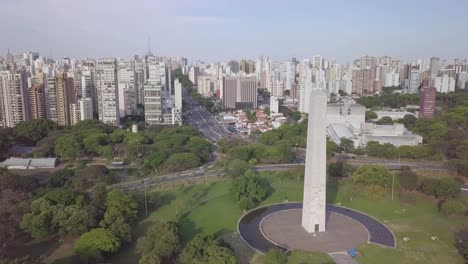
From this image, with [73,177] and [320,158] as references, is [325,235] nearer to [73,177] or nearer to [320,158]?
[320,158]

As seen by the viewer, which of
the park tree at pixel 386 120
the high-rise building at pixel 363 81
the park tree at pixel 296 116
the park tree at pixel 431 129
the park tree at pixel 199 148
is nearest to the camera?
the park tree at pixel 199 148

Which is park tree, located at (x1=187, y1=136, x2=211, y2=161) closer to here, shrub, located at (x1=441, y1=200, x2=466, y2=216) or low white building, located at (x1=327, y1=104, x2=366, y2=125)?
low white building, located at (x1=327, y1=104, x2=366, y2=125)

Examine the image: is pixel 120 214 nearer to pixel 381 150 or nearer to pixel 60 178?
pixel 60 178

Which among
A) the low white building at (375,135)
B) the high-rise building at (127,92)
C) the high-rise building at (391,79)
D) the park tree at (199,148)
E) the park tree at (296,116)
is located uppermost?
the high-rise building at (391,79)

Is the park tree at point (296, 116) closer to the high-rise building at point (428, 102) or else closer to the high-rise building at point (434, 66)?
the high-rise building at point (428, 102)

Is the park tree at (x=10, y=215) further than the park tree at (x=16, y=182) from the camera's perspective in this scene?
No

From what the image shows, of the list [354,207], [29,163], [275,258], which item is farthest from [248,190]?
[29,163]

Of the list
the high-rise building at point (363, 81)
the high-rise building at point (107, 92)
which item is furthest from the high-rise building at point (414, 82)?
the high-rise building at point (107, 92)
